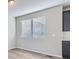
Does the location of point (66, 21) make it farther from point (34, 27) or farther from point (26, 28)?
point (26, 28)

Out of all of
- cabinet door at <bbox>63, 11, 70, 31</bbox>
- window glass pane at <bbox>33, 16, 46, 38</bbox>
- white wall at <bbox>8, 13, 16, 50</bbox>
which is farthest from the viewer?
white wall at <bbox>8, 13, 16, 50</bbox>

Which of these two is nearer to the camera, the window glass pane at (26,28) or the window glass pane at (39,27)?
the window glass pane at (39,27)

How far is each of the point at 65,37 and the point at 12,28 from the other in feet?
13.6

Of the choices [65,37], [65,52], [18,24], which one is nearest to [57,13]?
[65,37]

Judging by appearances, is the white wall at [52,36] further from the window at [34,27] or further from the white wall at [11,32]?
the white wall at [11,32]

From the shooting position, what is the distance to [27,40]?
6789 mm

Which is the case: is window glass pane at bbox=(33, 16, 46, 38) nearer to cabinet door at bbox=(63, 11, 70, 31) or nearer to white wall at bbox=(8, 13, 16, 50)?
cabinet door at bbox=(63, 11, 70, 31)

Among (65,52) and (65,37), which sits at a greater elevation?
(65,37)

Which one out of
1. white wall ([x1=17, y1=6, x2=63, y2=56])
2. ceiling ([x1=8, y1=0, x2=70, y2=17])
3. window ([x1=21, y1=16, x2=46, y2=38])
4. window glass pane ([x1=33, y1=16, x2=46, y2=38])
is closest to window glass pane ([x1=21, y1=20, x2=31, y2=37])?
window ([x1=21, y1=16, x2=46, y2=38])

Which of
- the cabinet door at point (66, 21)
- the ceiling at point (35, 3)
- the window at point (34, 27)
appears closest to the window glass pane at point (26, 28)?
the window at point (34, 27)
